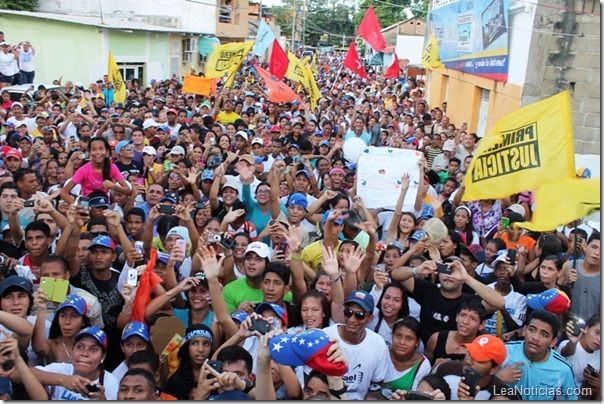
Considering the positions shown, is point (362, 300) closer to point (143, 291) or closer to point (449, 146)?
point (143, 291)

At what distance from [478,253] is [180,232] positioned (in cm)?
302

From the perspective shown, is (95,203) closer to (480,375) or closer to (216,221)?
(216,221)

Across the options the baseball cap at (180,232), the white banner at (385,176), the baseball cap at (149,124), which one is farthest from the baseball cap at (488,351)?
the baseball cap at (149,124)

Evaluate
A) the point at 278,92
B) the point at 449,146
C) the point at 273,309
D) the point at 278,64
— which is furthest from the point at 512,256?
the point at 278,64

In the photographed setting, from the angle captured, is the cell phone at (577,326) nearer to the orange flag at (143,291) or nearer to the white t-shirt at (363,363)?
the white t-shirt at (363,363)

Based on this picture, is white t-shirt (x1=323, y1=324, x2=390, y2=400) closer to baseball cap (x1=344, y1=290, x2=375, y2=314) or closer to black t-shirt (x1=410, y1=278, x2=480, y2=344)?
baseball cap (x1=344, y1=290, x2=375, y2=314)

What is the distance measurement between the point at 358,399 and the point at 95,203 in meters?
3.55

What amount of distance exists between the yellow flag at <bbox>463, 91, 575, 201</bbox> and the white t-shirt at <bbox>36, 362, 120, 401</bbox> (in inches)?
147

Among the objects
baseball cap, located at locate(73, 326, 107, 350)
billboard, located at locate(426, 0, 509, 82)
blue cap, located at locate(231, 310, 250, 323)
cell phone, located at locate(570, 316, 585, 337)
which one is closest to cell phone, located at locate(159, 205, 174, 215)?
blue cap, located at locate(231, 310, 250, 323)

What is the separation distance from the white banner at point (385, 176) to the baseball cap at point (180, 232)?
258 centimetres

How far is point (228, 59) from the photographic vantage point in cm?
1407

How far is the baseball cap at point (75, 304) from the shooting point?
14.1ft

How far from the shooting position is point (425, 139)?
1202 centimetres

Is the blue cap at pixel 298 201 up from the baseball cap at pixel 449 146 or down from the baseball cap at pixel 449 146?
down
